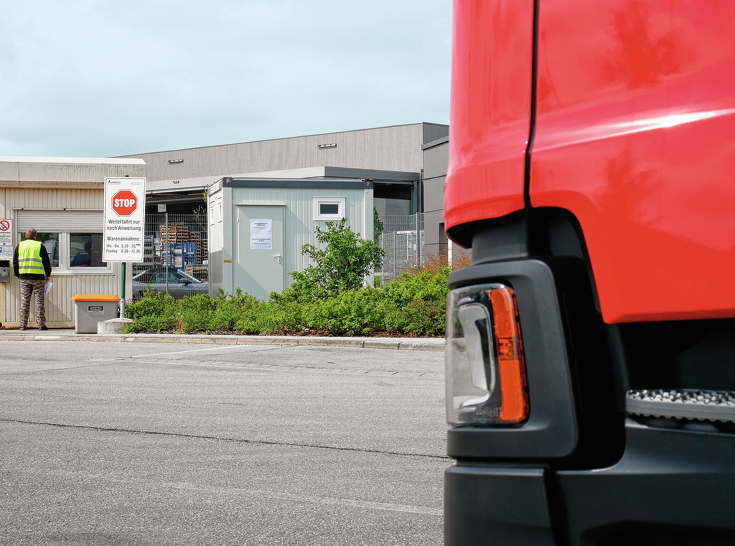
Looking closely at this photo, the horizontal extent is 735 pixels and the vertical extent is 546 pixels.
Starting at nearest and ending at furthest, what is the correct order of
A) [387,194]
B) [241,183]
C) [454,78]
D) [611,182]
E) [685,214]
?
[685,214] < [611,182] < [454,78] < [241,183] < [387,194]

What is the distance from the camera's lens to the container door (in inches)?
703

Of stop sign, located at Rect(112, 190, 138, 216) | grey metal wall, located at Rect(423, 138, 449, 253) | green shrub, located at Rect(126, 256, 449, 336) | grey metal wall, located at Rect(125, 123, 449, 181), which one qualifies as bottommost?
green shrub, located at Rect(126, 256, 449, 336)

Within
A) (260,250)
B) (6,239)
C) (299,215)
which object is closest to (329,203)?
(299,215)

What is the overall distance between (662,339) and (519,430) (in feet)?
1.04

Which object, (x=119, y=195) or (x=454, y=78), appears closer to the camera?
(x=454, y=78)

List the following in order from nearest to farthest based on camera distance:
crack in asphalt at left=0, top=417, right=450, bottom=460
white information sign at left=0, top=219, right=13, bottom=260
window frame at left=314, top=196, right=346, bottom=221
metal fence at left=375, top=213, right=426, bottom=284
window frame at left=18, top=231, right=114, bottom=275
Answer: crack in asphalt at left=0, top=417, right=450, bottom=460 < white information sign at left=0, top=219, right=13, bottom=260 < window frame at left=18, top=231, right=114, bottom=275 < window frame at left=314, top=196, right=346, bottom=221 < metal fence at left=375, top=213, right=426, bottom=284

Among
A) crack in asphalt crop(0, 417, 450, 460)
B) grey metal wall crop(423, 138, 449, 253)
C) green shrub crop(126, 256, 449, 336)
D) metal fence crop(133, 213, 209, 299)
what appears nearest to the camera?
crack in asphalt crop(0, 417, 450, 460)

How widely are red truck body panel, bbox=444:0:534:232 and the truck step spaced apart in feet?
1.47

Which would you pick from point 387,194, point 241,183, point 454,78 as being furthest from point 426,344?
point 387,194

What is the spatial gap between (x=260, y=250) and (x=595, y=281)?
16850 mm

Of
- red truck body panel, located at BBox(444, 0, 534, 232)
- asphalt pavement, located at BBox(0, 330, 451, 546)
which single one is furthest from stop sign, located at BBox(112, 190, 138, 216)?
red truck body panel, located at BBox(444, 0, 534, 232)

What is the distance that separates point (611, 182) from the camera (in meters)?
1.38

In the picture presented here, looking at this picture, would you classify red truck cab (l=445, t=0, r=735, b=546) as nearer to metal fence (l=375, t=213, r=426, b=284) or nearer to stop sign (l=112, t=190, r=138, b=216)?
stop sign (l=112, t=190, r=138, b=216)

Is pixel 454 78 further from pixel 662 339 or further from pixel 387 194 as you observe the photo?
pixel 387 194
